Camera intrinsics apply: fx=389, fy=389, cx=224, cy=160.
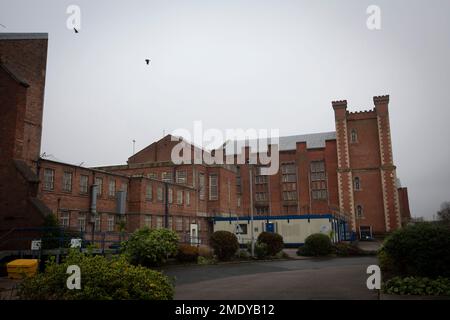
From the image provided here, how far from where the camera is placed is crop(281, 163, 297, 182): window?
6278 cm

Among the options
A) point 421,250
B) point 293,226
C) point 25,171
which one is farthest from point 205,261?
point 293,226

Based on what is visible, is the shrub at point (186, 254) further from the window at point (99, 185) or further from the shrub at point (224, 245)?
the window at point (99, 185)

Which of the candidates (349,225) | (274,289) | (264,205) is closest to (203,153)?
(264,205)

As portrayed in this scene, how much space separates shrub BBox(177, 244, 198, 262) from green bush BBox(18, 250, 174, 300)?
607 inches

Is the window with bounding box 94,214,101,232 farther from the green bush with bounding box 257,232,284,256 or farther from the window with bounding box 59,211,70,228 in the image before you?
the green bush with bounding box 257,232,284,256

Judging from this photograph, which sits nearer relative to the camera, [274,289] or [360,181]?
[274,289]

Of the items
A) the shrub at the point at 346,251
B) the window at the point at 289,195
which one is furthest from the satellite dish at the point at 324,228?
the window at the point at 289,195

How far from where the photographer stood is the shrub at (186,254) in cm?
2308

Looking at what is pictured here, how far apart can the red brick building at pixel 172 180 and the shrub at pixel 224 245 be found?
1023cm

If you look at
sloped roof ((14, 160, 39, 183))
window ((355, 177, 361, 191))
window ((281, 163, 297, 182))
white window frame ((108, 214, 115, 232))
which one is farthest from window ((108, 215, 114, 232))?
window ((355, 177, 361, 191))

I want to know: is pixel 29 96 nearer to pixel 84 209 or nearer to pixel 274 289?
pixel 84 209

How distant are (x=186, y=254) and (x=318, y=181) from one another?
40833 mm

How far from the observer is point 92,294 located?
268 inches

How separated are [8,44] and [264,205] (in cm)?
4590
